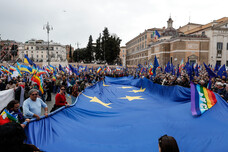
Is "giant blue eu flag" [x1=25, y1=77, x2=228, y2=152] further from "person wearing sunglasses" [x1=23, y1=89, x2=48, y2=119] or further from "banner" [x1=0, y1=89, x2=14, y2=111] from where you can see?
"banner" [x1=0, y1=89, x2=14, y2=111]

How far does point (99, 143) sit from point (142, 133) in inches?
47.8

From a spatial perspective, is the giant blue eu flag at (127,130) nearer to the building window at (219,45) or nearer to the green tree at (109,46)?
the building window at (219,45)

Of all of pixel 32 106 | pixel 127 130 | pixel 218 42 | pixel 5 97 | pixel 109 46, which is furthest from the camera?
pixel 109 46

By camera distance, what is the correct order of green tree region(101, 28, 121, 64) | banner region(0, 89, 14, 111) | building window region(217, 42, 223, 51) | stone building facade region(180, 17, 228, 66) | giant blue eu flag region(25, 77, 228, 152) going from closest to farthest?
1. giant blue eu flag region(25, 77, 228, 152)
2. banner region(0, 89, 14, 111)
3. stone building facade region(180, 17, 228, 66)
4. building window region(217, 42, 223, 51)
5. green tree region(101, 28, 121, 64)

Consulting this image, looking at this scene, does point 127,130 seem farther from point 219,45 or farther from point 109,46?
point 109,46

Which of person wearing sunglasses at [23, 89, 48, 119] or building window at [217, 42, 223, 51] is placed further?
building window at [217, 42, 223, 51]

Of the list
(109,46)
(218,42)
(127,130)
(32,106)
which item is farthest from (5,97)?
(109,46)

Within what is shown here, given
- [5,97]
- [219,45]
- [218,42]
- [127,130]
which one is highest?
[218,42]

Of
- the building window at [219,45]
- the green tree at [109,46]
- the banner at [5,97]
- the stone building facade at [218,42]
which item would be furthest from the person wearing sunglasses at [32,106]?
the green tree at [109,46]

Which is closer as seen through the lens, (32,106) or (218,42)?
(32,106)

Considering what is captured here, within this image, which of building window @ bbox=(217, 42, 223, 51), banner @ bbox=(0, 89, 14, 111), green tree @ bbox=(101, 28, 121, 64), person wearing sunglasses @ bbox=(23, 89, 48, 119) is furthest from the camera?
green tree @ bbox=(101, 28, 121, 64)

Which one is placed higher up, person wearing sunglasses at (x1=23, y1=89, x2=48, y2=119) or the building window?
the building window

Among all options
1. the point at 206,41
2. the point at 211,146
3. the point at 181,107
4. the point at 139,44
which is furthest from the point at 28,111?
the point at 139,44

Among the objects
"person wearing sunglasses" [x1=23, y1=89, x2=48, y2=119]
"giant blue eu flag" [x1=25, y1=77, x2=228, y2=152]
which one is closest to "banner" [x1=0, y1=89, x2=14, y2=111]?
"person wearing sunglasses" [x1=23, y1=89, x2=48, y2=119]
